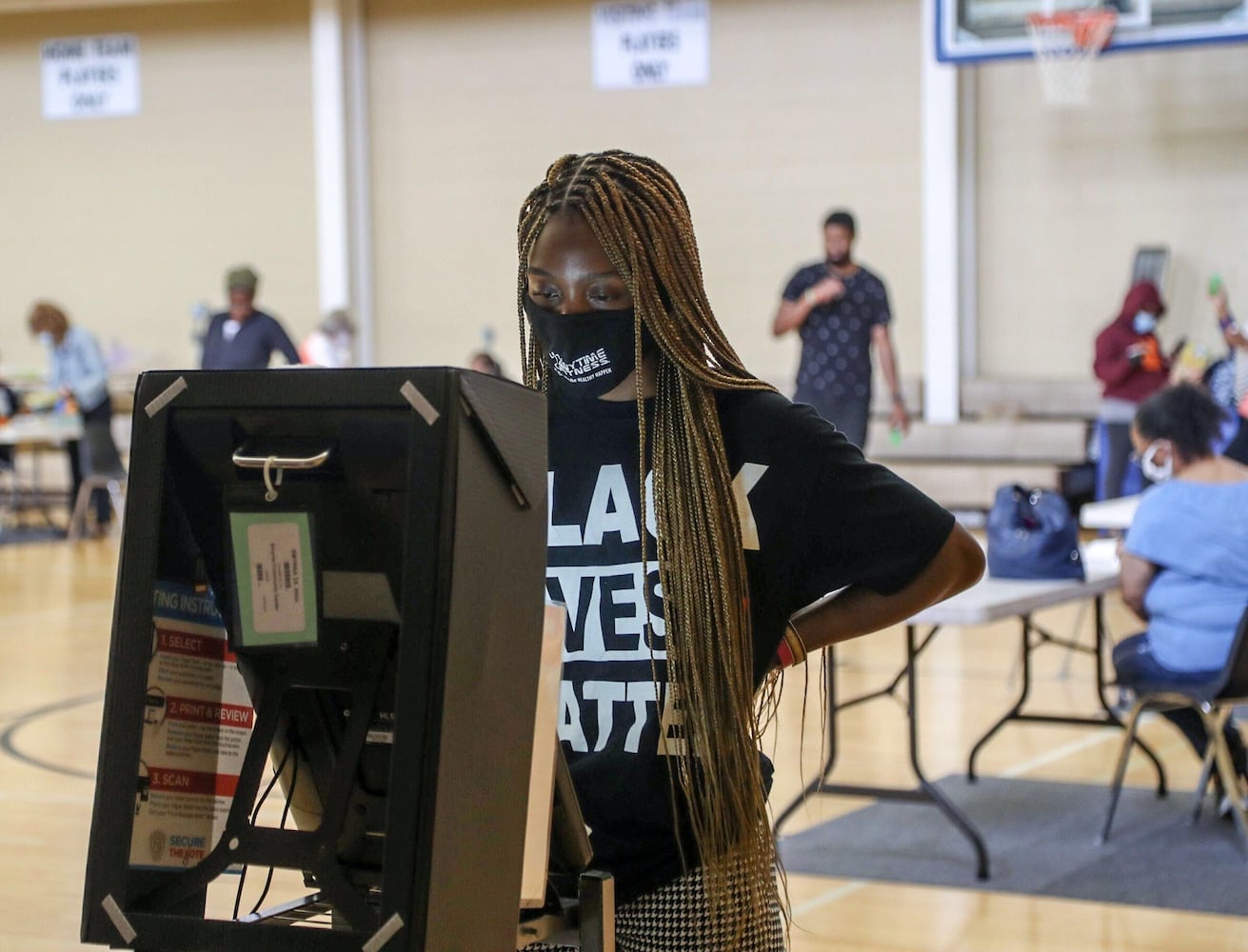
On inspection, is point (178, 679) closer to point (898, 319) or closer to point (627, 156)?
point (627, 156)

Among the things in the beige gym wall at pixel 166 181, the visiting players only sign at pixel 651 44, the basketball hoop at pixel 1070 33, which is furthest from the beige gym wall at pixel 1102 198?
the beige gym wall at pixel 166 181

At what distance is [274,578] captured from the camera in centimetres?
119

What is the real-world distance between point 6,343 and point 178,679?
13748mm

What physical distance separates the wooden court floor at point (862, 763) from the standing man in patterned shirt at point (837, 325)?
1.24m

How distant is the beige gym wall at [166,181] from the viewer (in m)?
13.2

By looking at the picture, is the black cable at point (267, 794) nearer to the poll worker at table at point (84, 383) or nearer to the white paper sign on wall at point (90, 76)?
the poll worker at table at point (84, 383)

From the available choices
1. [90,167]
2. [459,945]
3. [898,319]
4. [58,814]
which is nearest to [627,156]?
[459,945]

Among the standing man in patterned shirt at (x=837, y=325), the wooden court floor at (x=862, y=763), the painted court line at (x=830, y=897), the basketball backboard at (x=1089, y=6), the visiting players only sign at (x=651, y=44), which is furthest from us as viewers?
the visiting players only sign at (x=651, y=44)

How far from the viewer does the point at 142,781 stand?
118cm

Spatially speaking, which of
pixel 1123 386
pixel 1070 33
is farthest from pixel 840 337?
pixel 1070 33

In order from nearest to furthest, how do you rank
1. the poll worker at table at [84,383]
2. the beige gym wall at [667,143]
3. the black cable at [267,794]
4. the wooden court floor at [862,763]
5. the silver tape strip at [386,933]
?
the silver tape strip at [386,933] < the black cable at [267,794] < the wooden court floor at [862,763] < the poll worker at table at [84,383] < the beige gym wall at [667,143]

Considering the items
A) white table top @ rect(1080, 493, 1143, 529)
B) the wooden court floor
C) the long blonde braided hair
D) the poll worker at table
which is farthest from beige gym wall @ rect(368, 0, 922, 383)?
the long blonde braided hair

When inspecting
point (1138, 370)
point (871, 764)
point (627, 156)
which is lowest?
point (871, 764)

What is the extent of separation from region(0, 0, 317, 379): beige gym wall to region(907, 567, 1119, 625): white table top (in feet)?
31.7
